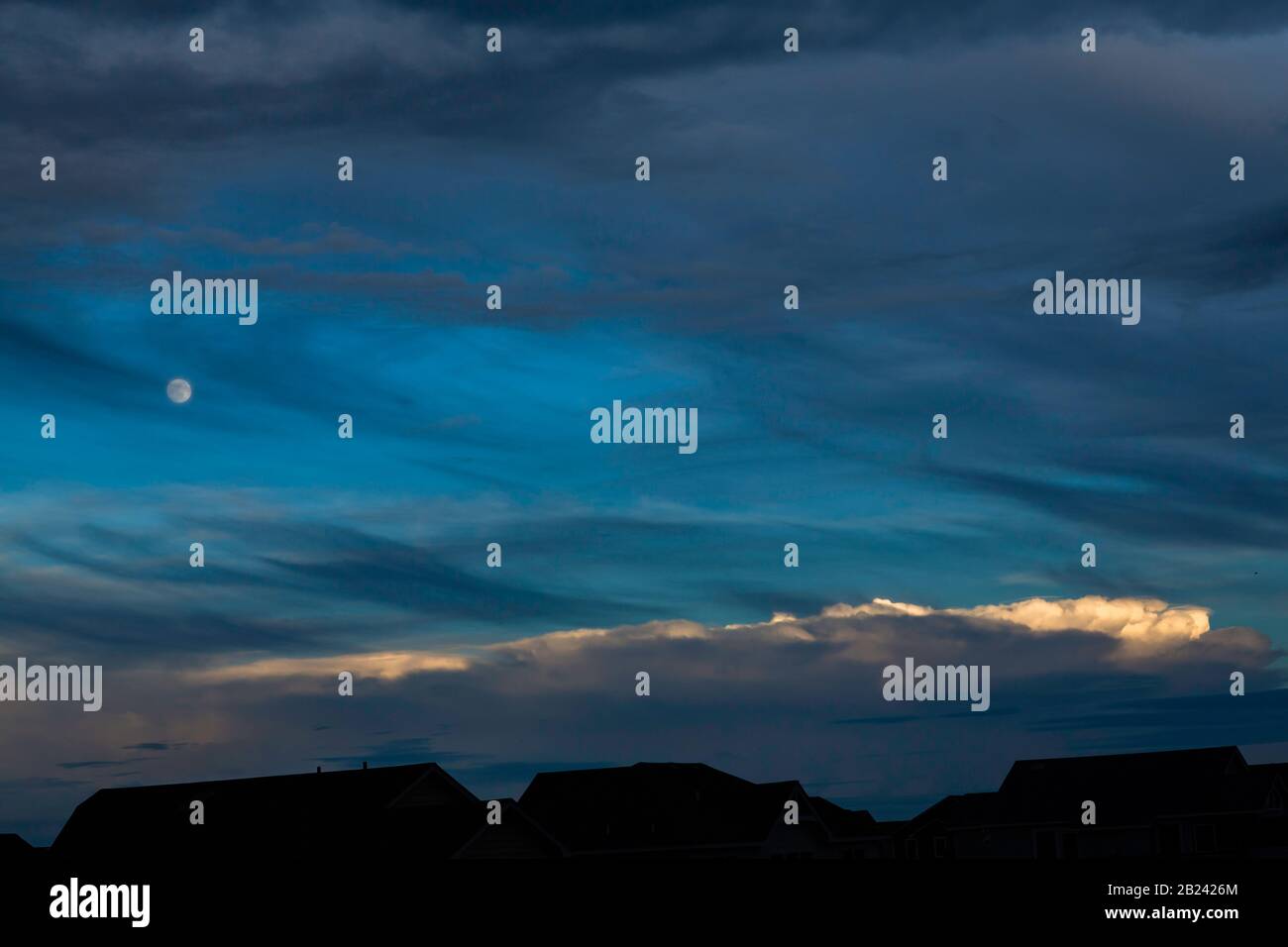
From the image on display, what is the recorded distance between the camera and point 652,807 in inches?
2970

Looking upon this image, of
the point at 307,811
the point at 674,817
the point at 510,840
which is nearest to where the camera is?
the point at 510,840

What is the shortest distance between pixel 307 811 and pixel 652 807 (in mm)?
20271

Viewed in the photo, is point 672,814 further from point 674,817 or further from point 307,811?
point 307,811

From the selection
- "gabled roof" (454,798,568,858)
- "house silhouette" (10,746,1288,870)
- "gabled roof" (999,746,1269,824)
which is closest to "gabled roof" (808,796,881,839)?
"house silhouette" (10,746,1288,870)

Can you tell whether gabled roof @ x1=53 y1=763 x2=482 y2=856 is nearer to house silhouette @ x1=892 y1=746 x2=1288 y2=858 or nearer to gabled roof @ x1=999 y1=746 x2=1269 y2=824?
house silhouette @ x1=892 y1=746 x2=1288 y2=858

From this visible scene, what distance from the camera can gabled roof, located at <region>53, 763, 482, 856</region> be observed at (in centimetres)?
5903

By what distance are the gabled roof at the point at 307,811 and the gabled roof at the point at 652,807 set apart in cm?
1200

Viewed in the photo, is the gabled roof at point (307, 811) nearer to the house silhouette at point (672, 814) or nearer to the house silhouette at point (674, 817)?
the house silhouette at point (674, 817)

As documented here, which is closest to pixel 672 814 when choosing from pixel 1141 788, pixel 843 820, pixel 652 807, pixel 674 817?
pixel 674 817

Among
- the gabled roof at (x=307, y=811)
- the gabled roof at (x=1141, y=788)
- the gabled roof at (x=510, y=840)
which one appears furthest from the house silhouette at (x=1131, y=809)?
Result: the gabled roof at (x=307, y=811)

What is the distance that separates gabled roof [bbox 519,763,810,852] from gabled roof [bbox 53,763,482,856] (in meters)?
12.0
